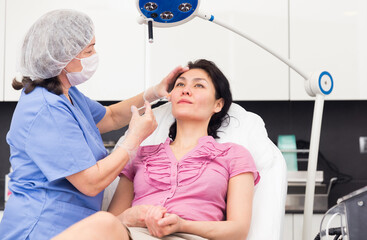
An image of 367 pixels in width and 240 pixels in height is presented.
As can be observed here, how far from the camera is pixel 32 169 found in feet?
4.43

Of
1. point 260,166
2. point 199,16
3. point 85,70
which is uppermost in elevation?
point 199,16

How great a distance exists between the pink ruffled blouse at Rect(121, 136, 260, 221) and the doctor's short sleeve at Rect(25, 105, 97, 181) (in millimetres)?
293

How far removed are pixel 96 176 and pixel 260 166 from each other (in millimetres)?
608

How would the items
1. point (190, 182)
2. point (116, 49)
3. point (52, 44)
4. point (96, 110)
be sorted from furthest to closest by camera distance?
point (116, 49) < point (96, 110) < point (190, 182) < point (52, 44)

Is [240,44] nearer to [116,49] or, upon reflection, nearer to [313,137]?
[116,49]

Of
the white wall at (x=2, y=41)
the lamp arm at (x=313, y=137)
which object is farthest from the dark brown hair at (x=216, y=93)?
the white wall at (x=2, y=41)

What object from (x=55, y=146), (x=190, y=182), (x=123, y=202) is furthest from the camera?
(x=123, y=202)

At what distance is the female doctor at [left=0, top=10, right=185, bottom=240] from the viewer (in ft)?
4.29

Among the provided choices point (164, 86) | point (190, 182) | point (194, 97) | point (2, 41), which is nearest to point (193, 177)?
point (190, 182)

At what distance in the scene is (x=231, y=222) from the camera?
1.41m

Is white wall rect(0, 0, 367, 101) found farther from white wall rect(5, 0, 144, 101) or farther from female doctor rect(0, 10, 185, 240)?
female doctor rect(0, 10, 185, 240)

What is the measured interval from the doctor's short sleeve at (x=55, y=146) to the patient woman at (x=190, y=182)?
0.18 meters

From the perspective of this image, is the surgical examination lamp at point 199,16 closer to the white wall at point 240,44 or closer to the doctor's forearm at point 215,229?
the doctor's forearm at point 215,229

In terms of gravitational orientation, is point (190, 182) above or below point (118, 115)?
below
